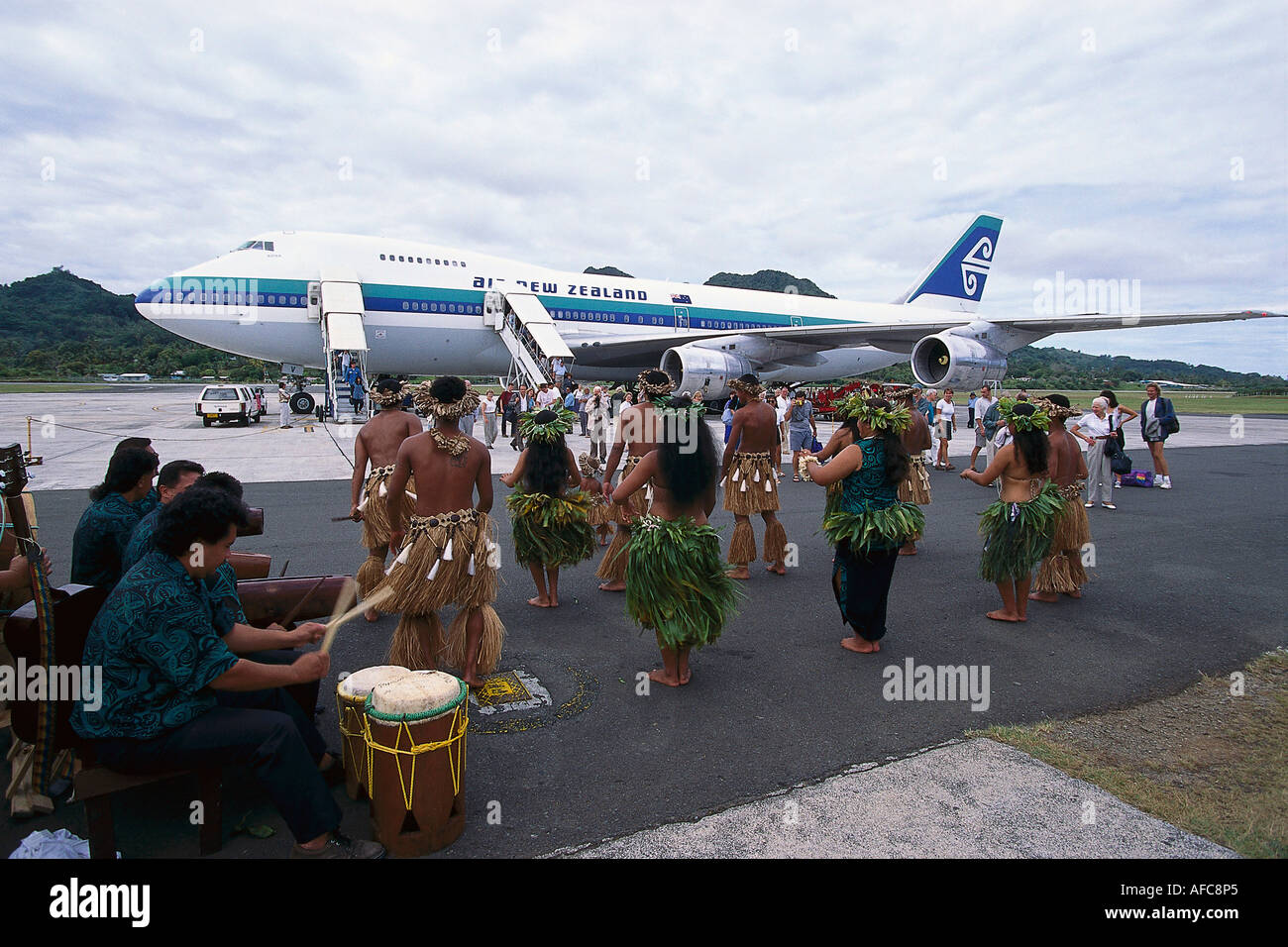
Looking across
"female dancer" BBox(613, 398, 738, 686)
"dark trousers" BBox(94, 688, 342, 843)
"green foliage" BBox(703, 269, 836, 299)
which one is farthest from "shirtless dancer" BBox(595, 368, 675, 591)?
"green foliage" BBox(703, 269, 836, 299)

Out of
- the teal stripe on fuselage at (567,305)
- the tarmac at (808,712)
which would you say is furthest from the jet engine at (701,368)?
the tarmac at (808,712)

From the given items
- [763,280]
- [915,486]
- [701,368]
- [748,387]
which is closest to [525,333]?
[701,368]

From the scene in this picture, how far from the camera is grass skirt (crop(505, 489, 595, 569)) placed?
5.96 m

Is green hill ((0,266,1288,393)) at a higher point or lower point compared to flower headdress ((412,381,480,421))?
higher

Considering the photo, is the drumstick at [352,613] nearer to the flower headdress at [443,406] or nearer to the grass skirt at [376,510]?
the flower headdress at [443,406]

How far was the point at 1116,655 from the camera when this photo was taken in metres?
5.33

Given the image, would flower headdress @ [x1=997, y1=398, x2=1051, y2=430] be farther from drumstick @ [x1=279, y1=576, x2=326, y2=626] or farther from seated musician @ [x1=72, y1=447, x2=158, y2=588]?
seated musician @ [x1=72, y1=447, x2=158, y2=588]

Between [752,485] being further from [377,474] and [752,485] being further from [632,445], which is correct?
[377,474]

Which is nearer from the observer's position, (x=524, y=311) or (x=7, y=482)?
(x=7, y=482)

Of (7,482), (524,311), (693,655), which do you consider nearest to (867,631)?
(693,655)

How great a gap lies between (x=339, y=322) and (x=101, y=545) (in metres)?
16.3

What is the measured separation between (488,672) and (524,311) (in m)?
17.7
